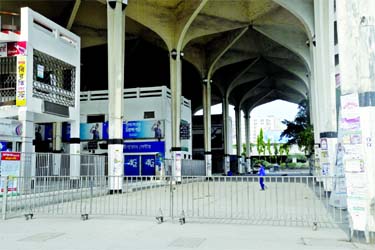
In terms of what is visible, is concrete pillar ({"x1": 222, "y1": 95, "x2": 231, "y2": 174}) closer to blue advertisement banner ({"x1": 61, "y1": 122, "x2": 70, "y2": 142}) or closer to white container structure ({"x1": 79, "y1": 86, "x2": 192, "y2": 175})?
white container structure ({"x1": 79, "y1": 86, "x2": 192, "y2": 175})

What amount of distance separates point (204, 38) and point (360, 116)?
36591 millimetres

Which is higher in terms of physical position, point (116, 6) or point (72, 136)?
point (116, 6)

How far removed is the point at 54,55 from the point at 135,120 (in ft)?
50.2

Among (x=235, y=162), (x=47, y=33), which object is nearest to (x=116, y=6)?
(x=47, y=33)

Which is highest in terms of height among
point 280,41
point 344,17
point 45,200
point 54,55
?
point 280,41

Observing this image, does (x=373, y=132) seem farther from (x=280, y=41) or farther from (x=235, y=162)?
(x=235, y=162)

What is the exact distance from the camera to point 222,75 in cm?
5588

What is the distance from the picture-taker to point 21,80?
18812 mm

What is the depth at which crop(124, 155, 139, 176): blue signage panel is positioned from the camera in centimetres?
3578

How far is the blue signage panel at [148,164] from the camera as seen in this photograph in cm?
3509

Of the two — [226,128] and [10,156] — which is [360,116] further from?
[226,128]

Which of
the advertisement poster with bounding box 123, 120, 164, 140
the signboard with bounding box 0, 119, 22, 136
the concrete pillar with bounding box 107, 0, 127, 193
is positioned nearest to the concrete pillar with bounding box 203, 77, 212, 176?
the advertisement poster with bounding box 123, 120, 164, 140

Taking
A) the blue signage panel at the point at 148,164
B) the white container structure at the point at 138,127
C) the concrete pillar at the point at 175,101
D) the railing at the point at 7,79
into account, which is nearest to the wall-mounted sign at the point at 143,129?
the white container structure at the point at 138,127

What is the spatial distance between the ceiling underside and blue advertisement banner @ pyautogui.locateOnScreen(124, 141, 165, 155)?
339 inches
